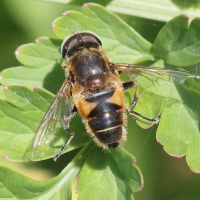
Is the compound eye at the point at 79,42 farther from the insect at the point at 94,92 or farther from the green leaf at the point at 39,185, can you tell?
the green leaf at the point at 39,185

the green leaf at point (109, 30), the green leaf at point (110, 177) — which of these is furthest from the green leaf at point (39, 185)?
the green leaf at point (109, 30)

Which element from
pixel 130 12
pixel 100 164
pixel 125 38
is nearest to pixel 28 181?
Answer: pixel 100 164

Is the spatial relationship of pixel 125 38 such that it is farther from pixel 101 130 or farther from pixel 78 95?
pixel 101 130

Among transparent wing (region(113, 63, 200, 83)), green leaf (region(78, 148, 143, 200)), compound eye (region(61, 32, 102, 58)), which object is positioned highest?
compound eye (region(61, 32, 102, 58))

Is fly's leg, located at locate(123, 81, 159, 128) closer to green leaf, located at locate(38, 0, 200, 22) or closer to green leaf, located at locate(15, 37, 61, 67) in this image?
green leaf, located at locate(15, 37, 61, 67)

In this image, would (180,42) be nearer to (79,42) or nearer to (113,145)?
(79,42)

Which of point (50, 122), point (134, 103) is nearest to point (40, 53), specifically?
point (50, 122)

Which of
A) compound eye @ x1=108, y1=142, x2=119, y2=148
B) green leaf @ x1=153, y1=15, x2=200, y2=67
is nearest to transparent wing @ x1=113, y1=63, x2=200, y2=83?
green leaf @ x1=153, y1=15, x2=200, y2=67
